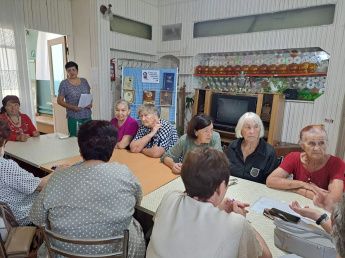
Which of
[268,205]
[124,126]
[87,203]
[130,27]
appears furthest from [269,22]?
[87,203]

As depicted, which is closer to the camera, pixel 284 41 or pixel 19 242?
pixel 19 242

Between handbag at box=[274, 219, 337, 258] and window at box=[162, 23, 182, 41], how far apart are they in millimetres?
5001

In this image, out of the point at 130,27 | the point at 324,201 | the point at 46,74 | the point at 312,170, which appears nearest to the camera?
the point at 324,201

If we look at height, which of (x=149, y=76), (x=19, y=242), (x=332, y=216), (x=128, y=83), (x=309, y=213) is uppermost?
(x=149, y=76)

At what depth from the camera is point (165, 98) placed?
4.75m

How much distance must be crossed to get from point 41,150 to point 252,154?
2.17m

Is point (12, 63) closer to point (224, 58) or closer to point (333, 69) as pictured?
point (224, 58)

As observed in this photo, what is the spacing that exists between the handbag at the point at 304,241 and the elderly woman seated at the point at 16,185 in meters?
1.45

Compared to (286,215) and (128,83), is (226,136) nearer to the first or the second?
(128,83)

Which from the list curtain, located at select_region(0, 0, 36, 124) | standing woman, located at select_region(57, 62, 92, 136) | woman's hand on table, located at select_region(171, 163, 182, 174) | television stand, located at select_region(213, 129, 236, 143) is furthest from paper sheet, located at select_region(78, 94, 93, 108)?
television stand, located at select_region(213, 129, 236, 143)

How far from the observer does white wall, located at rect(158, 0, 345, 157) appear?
3602 mm

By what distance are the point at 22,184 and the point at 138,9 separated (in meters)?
4.71

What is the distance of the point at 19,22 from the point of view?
12.3ft

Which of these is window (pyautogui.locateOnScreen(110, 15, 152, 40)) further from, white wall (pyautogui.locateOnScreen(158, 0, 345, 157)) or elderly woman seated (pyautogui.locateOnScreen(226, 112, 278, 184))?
elderly woman seated (pyautogui.locateOnScreen(226, 112, 278, 184))
